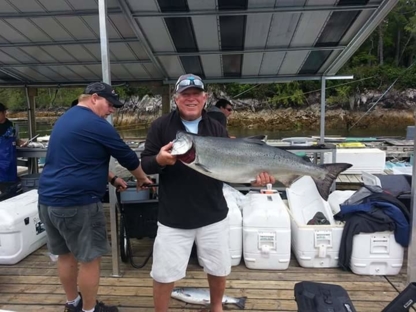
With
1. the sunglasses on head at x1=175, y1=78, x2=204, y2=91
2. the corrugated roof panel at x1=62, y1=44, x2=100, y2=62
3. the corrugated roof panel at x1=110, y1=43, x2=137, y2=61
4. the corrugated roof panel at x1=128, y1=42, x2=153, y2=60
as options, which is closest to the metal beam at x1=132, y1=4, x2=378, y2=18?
the corrugated roof panel at x1=128, y1=42, x2=153, y2=60

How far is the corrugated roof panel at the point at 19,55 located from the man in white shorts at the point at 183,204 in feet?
13.1

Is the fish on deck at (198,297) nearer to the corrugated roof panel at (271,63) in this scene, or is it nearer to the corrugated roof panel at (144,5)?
the corrugated roof panel at (144,5)

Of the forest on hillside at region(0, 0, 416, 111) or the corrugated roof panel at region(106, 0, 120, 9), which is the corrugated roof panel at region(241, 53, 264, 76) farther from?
the forest on hillside at region(0, 0, 416, 111)

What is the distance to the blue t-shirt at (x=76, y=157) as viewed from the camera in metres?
2.45

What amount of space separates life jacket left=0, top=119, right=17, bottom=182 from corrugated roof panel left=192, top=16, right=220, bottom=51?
10.6ft

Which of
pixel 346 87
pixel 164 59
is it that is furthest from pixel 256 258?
pixel 346 87

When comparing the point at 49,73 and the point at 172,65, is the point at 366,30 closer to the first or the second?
the point at 172,65

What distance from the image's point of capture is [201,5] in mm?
3799

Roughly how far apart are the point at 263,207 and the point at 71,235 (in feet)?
6.94

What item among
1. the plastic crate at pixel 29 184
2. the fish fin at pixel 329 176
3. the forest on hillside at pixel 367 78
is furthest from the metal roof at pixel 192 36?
the forest on hillside at pixel 367 78

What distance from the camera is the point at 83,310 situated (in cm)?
269

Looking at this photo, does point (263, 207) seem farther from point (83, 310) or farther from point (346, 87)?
point (346, 87)

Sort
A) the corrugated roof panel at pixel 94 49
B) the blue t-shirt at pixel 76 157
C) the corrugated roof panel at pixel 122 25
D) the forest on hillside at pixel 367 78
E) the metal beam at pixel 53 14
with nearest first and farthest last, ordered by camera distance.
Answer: the blue t-shirt at pixel 76 157 → the metal beam at pixel 53 14 → the corrugated roof panel at pixel 122 25 → the corrugated roof panel at pixel 94 49 → the forest on hillside at pixel 367 78

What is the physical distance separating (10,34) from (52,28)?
66cm
